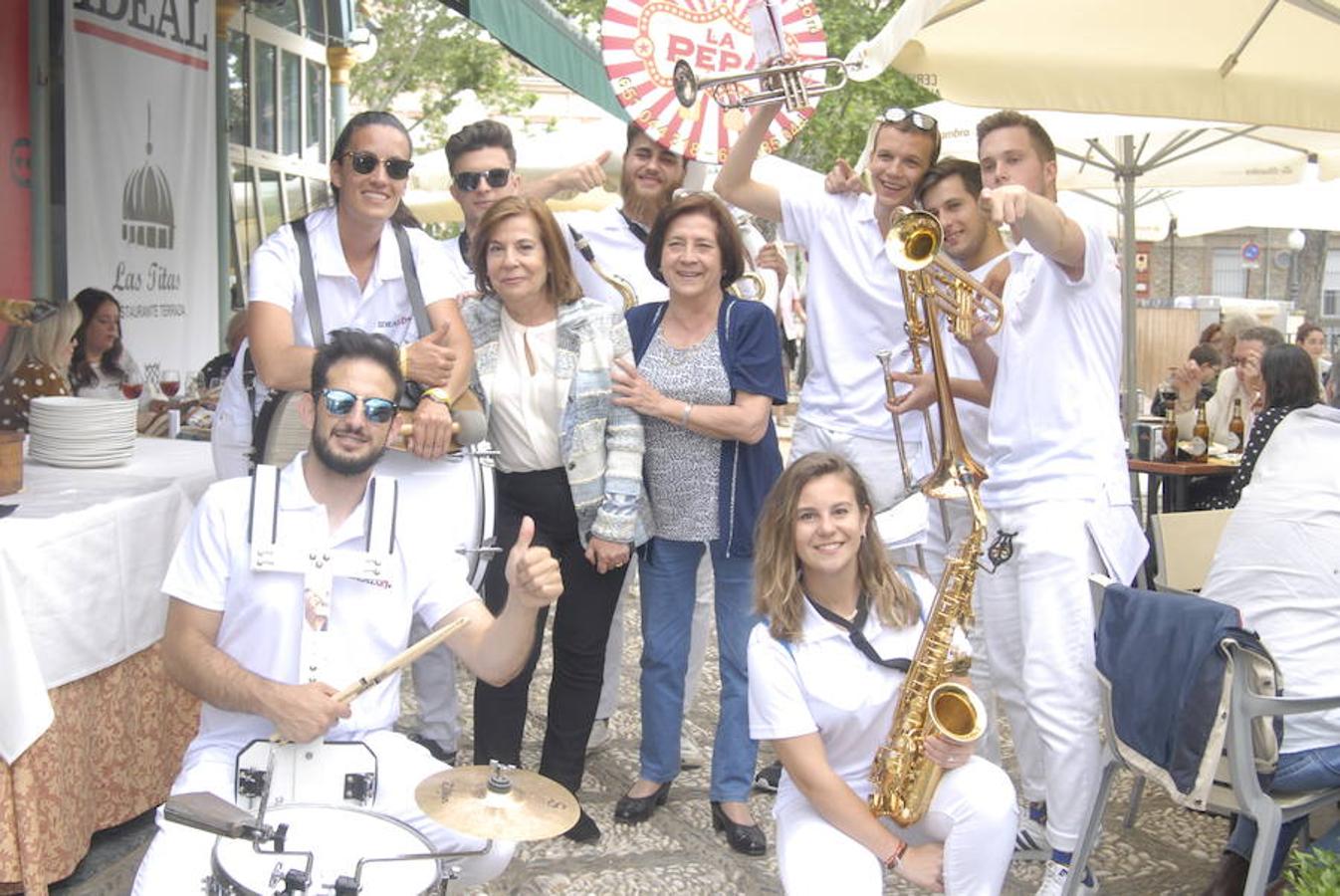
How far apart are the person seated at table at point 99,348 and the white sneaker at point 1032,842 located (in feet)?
14.7

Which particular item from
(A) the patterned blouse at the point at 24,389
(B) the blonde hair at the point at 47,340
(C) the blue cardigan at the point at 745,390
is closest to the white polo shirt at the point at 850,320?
(C) the blue cardigan at the point at 745,390

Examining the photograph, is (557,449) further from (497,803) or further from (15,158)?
(15,158)

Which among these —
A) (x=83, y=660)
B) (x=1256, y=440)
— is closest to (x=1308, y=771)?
(x=1256, y=440)

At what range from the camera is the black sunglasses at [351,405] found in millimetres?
2945

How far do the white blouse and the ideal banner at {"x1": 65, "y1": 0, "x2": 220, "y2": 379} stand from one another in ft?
16.1

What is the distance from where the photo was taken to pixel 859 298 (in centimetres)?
428

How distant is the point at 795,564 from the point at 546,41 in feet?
13.6

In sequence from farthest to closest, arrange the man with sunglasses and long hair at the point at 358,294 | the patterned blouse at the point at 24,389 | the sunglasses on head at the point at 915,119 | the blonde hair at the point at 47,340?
the blonde hair at the point at 47,340
the patterned blouse at the point at 24,389
the sunglasses on head at the point at 915,119
the man with sunglasses and long hair at the point at 358,294

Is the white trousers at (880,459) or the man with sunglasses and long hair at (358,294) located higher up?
the man with sunglasses and long hair at (358,294)

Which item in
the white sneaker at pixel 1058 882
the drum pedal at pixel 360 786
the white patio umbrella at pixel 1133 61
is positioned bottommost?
the white sneaker at pixel 1058 882

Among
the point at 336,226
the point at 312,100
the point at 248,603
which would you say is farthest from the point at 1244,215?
the point at 248,603

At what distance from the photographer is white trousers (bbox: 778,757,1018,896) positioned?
288cm

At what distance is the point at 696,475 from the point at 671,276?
57 cm

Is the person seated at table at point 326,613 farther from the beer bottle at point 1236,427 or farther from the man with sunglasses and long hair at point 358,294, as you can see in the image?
Answer: the beer bottle at point 1236,427
